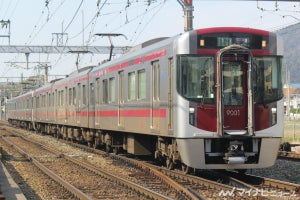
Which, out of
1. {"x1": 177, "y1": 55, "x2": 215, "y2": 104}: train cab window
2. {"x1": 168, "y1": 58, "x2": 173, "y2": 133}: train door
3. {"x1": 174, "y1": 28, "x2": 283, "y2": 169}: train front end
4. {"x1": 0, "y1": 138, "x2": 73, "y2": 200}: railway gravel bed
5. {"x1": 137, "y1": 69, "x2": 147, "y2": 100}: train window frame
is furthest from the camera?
{"x1": 137, "y1": 69, "x2": 147, "y2": 100}: train window frame

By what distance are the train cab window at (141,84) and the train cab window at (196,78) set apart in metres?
2.71

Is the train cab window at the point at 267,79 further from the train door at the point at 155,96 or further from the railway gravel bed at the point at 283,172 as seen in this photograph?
the train door at the point at 155,96

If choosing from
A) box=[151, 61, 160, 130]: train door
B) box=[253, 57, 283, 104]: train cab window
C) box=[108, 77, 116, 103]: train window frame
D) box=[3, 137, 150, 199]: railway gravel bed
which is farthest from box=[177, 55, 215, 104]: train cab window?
box=[108, 77, 116, 103]: train window frame

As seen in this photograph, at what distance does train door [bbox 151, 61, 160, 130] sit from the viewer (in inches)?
510

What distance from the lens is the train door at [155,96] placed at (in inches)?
510

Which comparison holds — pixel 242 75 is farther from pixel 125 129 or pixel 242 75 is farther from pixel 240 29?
pixel 125 129

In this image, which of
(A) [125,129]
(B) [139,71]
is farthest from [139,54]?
(A) [125,129]

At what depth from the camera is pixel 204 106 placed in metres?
11.2

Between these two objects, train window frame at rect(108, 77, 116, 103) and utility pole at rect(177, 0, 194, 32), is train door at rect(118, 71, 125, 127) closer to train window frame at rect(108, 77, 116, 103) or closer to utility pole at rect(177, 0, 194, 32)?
train window frame at rect(108, 77, 116, 103)

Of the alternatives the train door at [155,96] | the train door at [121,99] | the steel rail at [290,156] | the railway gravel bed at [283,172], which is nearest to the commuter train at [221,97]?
the train door at [155,96]

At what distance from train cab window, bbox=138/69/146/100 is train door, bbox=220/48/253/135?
10.2 feet

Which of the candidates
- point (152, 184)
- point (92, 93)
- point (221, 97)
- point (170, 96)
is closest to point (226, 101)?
point (221, 97)

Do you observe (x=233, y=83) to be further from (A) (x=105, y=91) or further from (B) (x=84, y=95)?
(B) (x=84, y=95)

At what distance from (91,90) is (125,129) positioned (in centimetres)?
555
